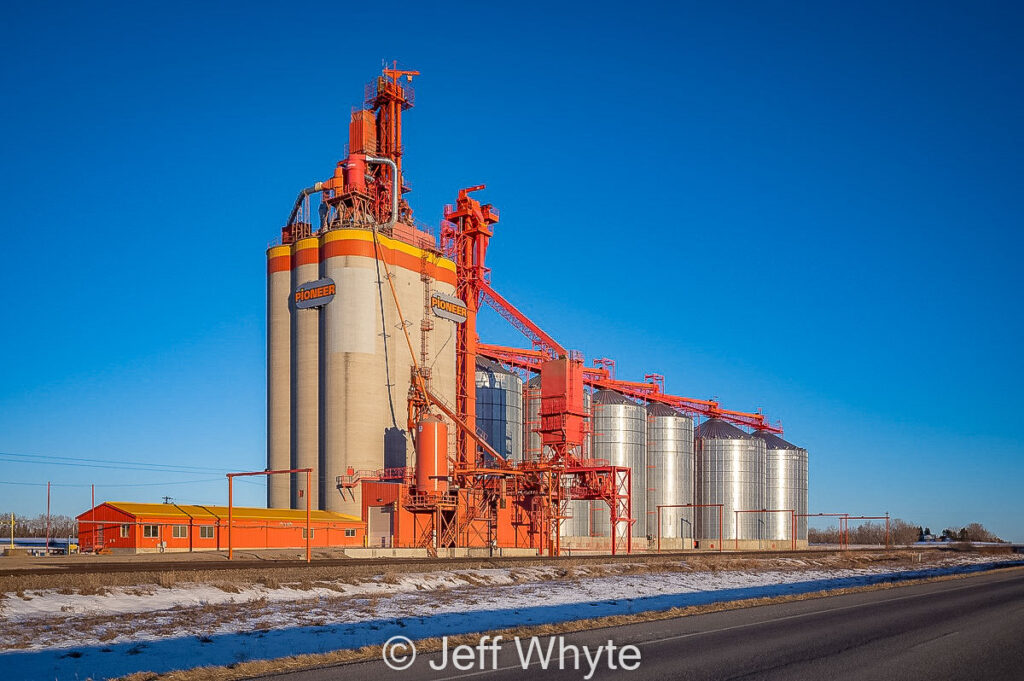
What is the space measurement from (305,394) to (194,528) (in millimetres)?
15479

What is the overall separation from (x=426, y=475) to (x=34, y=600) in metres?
42.8

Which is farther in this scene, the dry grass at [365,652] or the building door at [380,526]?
the building door at [380,526]

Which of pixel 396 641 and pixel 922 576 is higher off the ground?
pixel 396 641

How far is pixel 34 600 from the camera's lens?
77.8 feet

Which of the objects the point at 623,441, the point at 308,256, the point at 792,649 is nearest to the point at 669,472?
the point at 623,441

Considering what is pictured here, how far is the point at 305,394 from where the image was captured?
72.2 metres

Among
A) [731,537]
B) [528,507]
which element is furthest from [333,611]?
[731,537]

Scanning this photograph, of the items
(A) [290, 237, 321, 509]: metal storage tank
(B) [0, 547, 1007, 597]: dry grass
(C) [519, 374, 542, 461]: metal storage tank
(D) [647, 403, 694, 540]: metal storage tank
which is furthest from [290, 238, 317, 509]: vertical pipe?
(D) [647, 403, 694, 540]: metal storage tank

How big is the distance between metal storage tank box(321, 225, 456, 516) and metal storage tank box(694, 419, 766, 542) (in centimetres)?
3837

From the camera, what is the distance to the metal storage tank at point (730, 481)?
98938mm

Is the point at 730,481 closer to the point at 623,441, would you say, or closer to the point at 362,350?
the point at 623,441

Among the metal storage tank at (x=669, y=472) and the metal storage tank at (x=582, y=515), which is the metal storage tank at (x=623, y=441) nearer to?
the metal storage tank at (x=582, y=515)

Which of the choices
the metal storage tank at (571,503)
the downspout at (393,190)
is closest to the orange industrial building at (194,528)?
the downspout at (393,190)

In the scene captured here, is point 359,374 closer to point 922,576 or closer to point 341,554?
point 341,554
